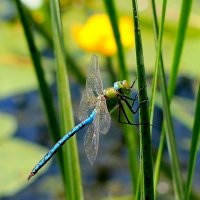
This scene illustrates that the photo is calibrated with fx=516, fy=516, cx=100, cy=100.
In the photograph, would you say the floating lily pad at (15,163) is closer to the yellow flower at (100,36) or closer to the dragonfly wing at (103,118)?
the yellow flower at (100,36)

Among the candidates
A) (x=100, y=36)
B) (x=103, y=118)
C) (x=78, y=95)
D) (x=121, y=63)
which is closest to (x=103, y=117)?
(x=103, y=118)

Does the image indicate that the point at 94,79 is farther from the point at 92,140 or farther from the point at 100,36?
the point at 100,36

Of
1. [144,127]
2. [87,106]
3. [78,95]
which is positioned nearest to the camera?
[144,127]

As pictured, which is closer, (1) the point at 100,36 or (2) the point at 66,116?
(2) the point at 66,116

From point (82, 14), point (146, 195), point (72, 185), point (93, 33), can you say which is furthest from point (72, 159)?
point (82, 14)

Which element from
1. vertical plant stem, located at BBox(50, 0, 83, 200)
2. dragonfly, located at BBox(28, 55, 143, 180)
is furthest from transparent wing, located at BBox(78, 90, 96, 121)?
vertical plant stem, located at BBox(50, 0, 83, 200)

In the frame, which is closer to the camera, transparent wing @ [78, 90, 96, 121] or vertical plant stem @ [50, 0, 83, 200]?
vertical plant stem @ [50, 0, 83, 200]

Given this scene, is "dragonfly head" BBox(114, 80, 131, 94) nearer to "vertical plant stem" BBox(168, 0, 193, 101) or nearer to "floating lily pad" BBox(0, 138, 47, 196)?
"vertical plant stem" BBox(168, 0, 193, 101)
